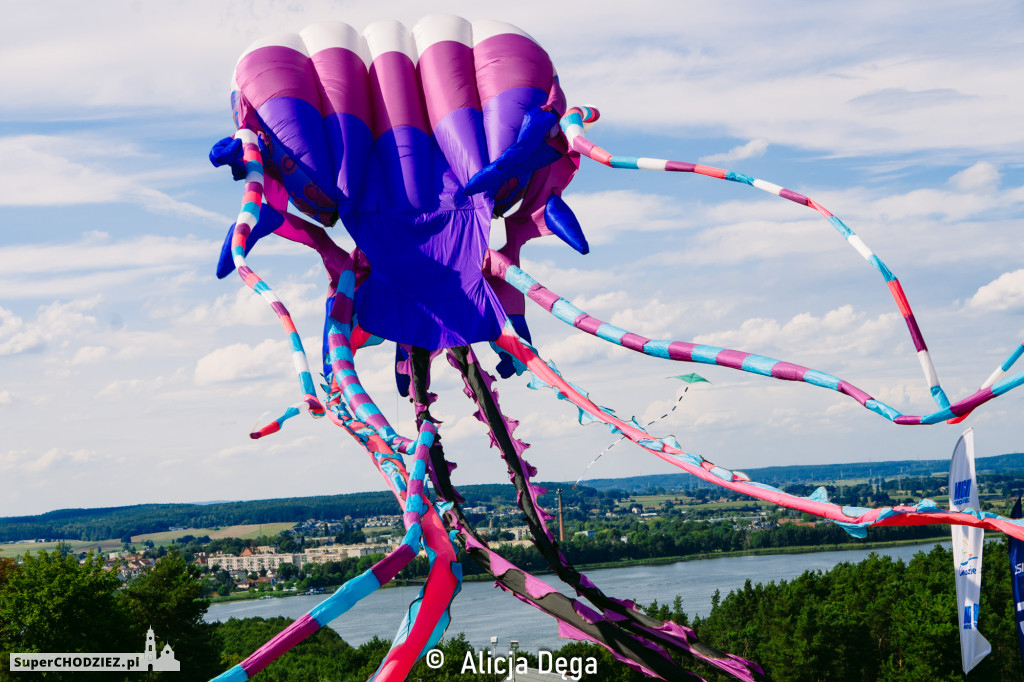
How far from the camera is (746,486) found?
536 inches

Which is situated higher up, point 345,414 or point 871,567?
point 345,414

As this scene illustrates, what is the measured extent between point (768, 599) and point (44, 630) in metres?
29.6

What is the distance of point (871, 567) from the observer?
46.1 meters

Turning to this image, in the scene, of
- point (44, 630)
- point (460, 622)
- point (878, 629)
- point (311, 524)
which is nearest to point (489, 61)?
point (44, 630)

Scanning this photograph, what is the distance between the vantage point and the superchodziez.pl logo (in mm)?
23828

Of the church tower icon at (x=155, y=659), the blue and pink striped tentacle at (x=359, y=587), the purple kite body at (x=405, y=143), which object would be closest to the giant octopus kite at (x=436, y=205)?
the purple kite body at (x=405, y=143)

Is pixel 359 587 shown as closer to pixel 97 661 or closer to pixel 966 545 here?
pixel 966 545

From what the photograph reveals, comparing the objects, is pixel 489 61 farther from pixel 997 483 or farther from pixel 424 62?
pixel 997 483

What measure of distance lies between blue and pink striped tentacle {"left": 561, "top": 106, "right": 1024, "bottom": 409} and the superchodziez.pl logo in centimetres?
1399

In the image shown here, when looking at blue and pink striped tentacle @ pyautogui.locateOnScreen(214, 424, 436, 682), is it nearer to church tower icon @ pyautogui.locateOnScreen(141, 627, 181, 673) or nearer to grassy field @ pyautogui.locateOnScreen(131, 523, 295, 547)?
church tower icon @ pyautogui.locateOnScreen(141, 627, 181, 673)

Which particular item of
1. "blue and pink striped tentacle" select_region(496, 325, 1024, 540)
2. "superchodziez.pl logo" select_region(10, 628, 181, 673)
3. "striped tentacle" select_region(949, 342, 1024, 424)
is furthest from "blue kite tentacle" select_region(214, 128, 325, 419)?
"superchodziez.pl logo" select_region(10, 628, 181, 673)

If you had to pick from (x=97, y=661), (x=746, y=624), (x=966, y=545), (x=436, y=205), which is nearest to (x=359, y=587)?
(x=436, y=205)

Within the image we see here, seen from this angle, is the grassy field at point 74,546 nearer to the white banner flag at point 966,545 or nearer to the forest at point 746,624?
the forest at point 746,624

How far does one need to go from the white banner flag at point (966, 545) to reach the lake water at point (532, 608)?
29380mm
